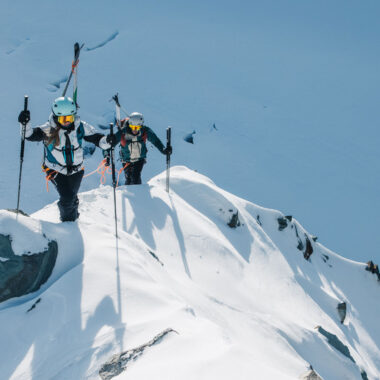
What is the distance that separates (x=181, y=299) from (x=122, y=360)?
1.60m

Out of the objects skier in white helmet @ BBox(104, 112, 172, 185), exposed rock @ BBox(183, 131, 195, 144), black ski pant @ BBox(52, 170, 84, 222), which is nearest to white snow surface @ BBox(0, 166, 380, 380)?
black ski pant @ BBox(52, 170, 84, 222)

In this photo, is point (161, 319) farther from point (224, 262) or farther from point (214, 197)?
point (214, 197)

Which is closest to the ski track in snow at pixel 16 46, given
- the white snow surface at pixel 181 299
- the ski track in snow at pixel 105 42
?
the ski track in snow at pixel 105 42

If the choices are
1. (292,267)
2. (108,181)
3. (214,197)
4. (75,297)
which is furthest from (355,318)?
(108,181)

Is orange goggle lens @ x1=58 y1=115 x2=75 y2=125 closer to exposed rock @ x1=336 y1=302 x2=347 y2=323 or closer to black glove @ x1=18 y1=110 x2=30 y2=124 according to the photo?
black glove @ x1=18 y1=110 x2=30 y2=124

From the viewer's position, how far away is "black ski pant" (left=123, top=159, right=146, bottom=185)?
400 inches

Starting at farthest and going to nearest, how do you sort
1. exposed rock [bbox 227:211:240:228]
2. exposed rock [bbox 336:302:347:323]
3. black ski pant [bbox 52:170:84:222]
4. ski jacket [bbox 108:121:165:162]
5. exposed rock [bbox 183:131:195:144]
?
exposed rock [bbox 183:131:195:144]
exposed rock [bbox 336:302:347:323]
exposed rock [bbox 227:211:240:228]
ski jacket [bbox 108:121:165:162]
black ski pant [bbox 52:170:84:222]

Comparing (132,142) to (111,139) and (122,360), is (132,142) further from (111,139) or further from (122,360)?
(122,360)

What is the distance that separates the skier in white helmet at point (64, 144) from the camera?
641cm

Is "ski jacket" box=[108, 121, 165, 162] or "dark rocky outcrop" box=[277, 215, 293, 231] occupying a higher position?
"ski jacket" box=[108, 121, 165, 162]

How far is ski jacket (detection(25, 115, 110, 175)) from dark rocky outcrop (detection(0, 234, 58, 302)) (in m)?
1.98

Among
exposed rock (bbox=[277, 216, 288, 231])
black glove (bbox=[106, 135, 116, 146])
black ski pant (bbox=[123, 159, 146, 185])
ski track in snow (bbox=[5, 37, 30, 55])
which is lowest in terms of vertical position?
exposed rock (bbox=[277, 216, 288, 231])

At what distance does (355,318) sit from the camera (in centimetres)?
1243

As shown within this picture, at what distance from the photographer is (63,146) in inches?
264
